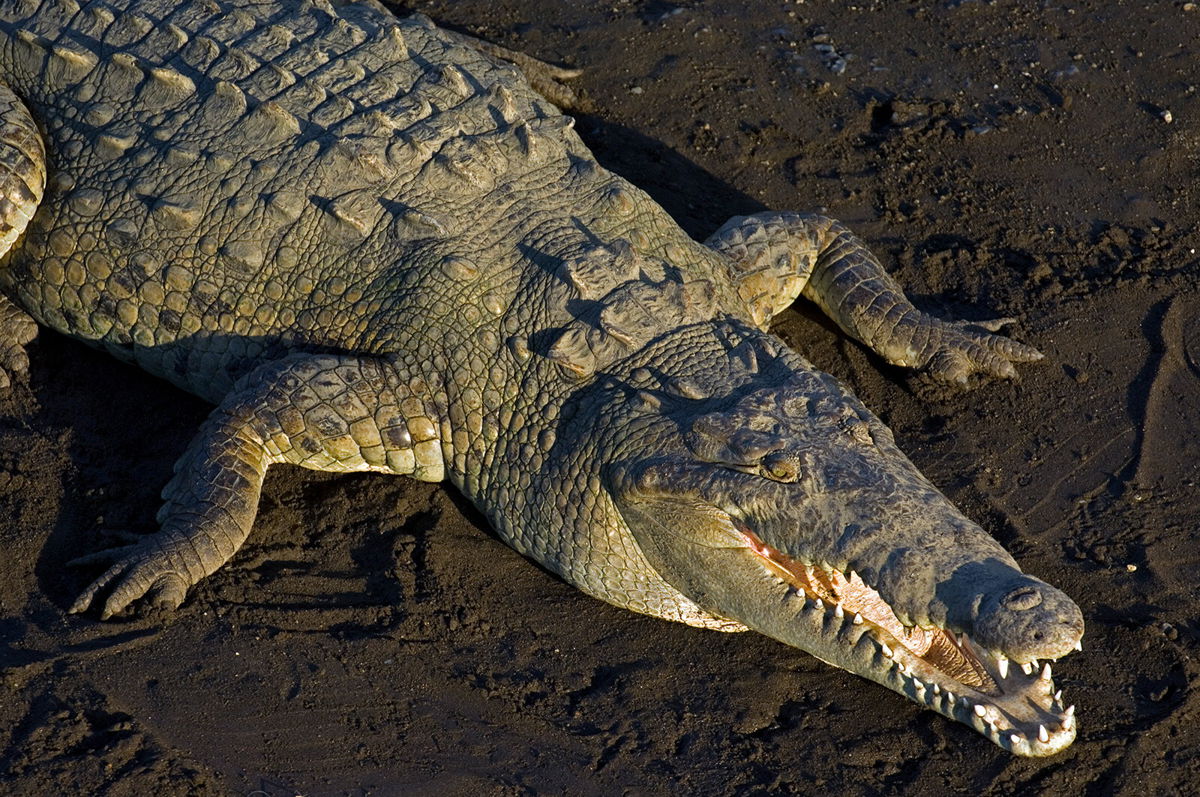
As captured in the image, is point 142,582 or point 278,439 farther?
point 278,439

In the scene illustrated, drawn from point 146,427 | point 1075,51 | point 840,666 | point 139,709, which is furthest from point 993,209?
point 139,709

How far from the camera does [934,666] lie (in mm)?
4500

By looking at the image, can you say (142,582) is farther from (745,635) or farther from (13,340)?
(745,635)

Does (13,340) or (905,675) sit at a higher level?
(13,340)

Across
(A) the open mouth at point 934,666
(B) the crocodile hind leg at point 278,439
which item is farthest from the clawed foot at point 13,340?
(A) the open mouth at point 934,666

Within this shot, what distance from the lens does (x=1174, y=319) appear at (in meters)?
6.35

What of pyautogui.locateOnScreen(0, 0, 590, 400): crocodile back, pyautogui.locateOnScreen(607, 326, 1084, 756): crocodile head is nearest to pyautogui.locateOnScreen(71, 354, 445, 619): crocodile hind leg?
pyautogui.locateOnScreen(0, 0, 590, 400): crocodile back

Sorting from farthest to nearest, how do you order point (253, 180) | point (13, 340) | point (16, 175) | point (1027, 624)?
point (13, 340) < point (16, 175) < point (253, 180) < point (1027, 624)

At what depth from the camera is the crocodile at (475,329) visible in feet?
15.0

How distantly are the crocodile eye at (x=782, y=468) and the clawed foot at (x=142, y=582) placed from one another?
234 centimetres

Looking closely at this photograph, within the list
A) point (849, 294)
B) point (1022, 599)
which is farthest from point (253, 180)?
point (1022, 599)

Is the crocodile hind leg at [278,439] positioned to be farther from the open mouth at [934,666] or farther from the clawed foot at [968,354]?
the clawed foot at [968,354]

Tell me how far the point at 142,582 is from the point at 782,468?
2523 mm

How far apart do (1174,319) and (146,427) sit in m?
4.99
